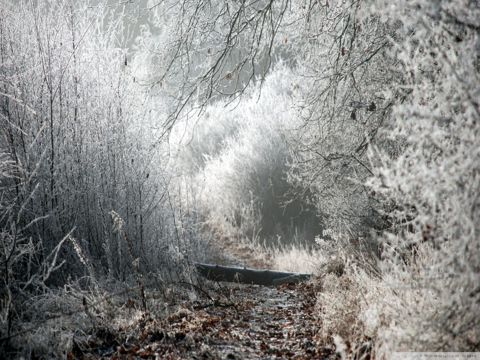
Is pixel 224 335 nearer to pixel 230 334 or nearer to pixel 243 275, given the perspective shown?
pixel 230 334

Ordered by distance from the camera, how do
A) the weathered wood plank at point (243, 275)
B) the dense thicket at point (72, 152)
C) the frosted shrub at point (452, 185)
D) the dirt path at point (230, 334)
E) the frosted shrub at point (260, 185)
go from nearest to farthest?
the frosted shrub at point (452, 185)
the dirt path at point (230, 334)
the dense thicket at point (72, 152)
the weathered wood plank at point (243, 275)
the frosted shrub at point (260, 185)

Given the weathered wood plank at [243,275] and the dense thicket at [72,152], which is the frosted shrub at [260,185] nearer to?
the weathered wood plank at [243,275]

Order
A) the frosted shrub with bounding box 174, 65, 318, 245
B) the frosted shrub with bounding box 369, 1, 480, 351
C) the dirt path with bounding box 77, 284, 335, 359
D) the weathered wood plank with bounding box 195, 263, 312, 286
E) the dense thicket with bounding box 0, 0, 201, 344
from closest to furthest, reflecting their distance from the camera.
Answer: the frosted shrub with bounding box 369, 1, 480, 351
the dirt path with bounding box 77, 284, 335, 359
the dense thicket with bounding box 0, 0, 201, 344
the weathered wood plank with bounding box 195, 263, 312, 286
the frosted shrub with bounding box 174, 65, 318, 245

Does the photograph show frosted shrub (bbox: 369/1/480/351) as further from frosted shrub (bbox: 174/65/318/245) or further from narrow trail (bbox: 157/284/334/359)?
frosted shrub (bbox: 174/65/318/245)

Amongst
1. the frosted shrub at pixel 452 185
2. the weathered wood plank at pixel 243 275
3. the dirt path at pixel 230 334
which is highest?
the frosted shrub at pixel 452 185

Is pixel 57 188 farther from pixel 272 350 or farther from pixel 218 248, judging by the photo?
pixel 218 248

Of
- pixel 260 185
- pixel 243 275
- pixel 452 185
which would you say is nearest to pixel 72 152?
pixel 243 275

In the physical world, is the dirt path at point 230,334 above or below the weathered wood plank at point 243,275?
below

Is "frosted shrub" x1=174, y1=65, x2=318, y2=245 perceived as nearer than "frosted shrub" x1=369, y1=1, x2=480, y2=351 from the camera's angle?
No

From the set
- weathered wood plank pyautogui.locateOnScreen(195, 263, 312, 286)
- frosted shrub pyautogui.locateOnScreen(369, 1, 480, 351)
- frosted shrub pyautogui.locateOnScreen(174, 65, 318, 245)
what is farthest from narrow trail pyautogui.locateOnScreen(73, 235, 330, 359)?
frosted shrub pyautogui.locateOnScreen(174, 65, 318, 245)

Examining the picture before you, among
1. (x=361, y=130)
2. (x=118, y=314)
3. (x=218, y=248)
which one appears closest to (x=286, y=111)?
(x=218, y=248)

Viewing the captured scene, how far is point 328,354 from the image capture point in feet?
10.1

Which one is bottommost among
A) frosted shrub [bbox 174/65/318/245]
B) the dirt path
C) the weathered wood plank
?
the dirt path

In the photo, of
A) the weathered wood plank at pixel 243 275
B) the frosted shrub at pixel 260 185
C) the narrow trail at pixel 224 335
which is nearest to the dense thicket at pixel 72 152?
the narrow trail at pixel 224 335
